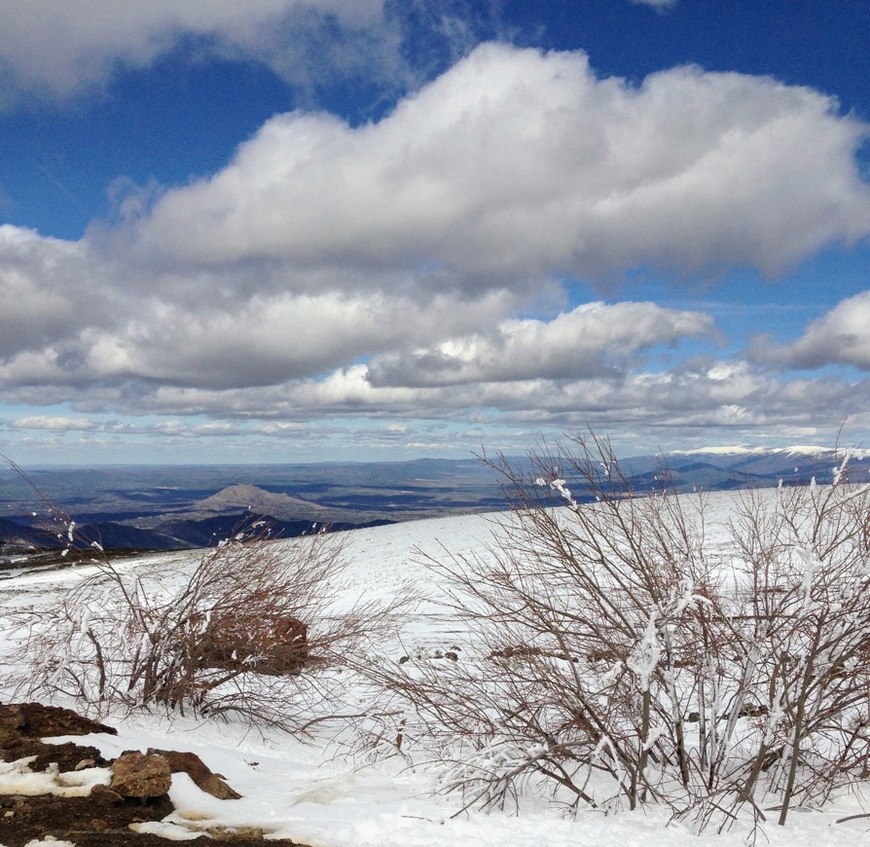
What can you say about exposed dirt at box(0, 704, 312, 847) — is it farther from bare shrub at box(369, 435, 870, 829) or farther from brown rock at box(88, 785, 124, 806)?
bare shrub at box(369, 435, 870, 829)

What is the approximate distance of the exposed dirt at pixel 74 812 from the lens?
5953 millimetres

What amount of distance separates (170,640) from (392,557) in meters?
23.2

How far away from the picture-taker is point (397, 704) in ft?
35.7

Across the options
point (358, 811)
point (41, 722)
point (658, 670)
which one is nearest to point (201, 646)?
point (41, 722)

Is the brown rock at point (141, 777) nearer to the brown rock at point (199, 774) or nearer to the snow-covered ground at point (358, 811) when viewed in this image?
the snow-covered ground at point (358, 811)

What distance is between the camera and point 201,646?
11.4 meters

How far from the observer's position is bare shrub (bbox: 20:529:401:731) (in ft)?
37.0

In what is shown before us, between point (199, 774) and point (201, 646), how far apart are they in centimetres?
406

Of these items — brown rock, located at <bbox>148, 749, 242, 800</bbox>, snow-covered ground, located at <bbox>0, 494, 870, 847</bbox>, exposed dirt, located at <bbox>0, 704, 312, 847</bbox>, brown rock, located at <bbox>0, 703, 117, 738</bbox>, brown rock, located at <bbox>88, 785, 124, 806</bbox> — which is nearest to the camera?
exposed dirt, located at <bbox>0, 704, 312, 847</bbox>

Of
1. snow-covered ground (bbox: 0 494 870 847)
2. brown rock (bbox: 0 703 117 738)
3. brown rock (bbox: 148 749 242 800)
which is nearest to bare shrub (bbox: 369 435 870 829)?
snow-covered ground (bbox: 0 494 870 847)

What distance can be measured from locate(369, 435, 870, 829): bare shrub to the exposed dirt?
263 centimetres

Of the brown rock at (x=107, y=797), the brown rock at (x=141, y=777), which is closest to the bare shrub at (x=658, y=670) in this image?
the brown rock at (x=141, y=777)

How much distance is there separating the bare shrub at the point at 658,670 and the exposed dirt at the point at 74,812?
2.63 metres

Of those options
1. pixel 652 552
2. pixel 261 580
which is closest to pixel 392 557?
pixel 261 580
